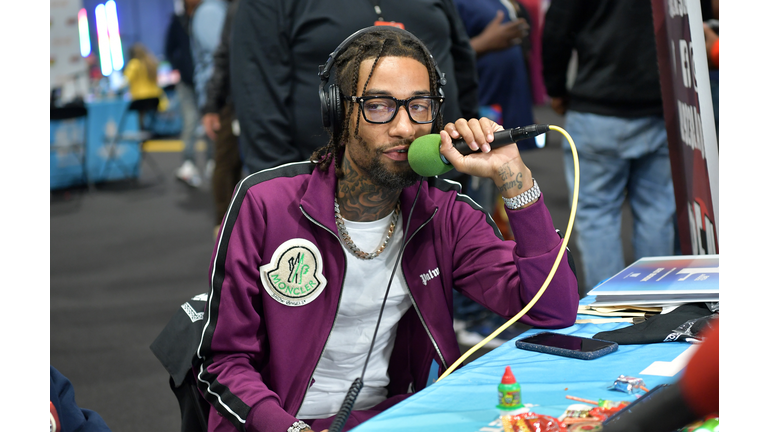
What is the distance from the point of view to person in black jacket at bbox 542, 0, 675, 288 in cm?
263

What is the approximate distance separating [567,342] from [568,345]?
0.06 feet

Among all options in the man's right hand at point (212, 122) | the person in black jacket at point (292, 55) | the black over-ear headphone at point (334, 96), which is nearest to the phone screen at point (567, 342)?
the black over-ear headphone at point (334, 96)

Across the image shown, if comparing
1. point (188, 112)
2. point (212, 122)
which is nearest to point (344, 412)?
point (212, 122)

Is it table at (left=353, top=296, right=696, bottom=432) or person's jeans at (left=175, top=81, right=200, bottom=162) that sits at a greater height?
table at (left=353, top=296, right=696, bottom=432)

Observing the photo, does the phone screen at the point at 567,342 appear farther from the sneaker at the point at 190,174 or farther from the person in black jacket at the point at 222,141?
the sneaker at the point at 190,174

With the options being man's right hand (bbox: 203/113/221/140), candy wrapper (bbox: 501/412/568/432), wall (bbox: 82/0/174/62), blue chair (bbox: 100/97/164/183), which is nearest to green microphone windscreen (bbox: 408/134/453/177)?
candy wrapper (bbox: 501/412/568/432)

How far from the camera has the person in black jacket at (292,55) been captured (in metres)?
2.16

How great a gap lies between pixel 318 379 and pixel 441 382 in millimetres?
440

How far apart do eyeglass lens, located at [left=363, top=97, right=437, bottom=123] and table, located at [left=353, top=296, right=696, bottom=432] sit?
1.55ft

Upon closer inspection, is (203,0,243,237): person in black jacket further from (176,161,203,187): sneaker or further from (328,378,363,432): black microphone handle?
(176,161,203,187): sneaker

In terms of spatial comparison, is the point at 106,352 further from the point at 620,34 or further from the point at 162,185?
the point at 162,185

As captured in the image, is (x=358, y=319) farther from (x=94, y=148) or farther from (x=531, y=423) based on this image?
(x=94, y=148)

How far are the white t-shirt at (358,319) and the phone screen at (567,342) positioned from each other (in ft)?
1.05
